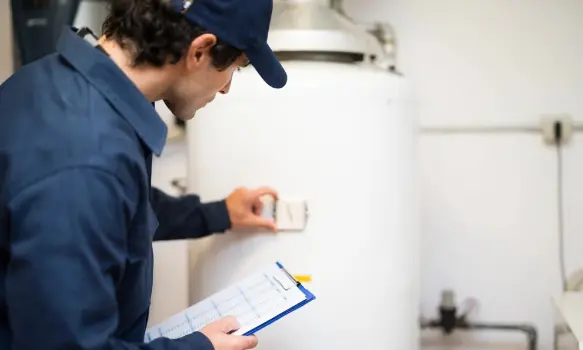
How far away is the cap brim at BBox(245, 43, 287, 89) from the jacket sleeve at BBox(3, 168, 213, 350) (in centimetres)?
26

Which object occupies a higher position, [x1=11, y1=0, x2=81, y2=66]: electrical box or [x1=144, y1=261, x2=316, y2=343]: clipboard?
[x1=11, y1=0, x2=81, y2=66]: electrical box

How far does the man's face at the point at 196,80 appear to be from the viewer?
0.85 metres

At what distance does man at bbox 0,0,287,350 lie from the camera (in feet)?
2.34

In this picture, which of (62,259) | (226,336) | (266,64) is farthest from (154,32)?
(226,336)

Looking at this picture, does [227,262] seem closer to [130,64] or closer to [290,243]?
[290,243]

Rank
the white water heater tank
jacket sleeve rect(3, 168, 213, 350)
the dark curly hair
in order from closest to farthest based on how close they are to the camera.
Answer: jacket sleeve rect(3, 168, 213, 350)
the dark curly hair
the white water heater tank

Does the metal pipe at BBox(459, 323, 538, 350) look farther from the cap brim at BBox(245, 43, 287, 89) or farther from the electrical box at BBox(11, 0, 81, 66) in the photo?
the electrical box at BBox(11, 0, 81, 66)

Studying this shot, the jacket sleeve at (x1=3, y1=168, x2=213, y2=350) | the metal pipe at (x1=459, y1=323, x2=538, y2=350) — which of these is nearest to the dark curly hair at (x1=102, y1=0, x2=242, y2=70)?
the jacket sleeve at (x1=3, y1=168, x2=213, y2=350)

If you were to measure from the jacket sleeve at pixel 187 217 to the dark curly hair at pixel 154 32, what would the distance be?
0.42m


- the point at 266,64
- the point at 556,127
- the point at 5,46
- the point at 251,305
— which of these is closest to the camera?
the point at 266,64

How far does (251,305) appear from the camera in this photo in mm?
1033

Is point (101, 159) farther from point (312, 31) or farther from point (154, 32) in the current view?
point (312, 31)

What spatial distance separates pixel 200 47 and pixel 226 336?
0.39 metres

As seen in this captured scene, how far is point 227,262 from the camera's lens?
1.28 meters
